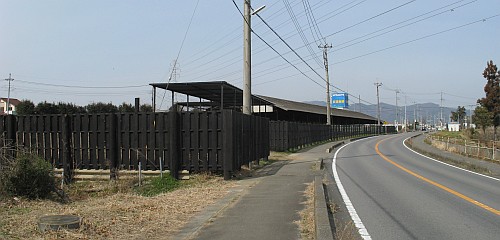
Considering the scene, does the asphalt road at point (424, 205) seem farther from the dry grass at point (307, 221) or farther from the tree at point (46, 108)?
the tree at point (46, 108)

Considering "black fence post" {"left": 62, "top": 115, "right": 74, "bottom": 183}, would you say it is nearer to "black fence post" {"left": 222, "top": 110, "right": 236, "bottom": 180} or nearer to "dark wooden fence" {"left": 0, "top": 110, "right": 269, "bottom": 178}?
"dark wooden fence" {"left": 0, "top": 110, "right": 269, "bottom": 178}

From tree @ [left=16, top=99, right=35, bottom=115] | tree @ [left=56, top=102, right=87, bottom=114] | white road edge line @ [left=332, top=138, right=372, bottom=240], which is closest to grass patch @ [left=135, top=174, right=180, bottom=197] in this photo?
white road edge line @ [left=332, top=138, right=372, bottom=240]

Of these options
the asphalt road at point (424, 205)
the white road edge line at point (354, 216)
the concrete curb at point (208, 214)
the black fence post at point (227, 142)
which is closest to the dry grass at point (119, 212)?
the concrete curb at point (208, 214)

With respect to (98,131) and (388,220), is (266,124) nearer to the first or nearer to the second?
(98,131)

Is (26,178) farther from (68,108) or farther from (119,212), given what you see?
(68,108)

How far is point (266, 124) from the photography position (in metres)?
21.8

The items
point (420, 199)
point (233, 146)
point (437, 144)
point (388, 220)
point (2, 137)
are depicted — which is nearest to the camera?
point (388, 220)

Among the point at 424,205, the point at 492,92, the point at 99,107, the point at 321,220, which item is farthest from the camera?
the point at 99,107

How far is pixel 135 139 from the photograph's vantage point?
1443 cm

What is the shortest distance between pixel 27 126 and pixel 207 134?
257 inches

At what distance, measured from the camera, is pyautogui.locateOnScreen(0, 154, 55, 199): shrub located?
10.6 meters

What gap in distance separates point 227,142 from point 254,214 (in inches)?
209

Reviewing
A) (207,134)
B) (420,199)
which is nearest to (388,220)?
(420,199)

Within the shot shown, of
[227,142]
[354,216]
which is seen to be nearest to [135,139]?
[227,142]
